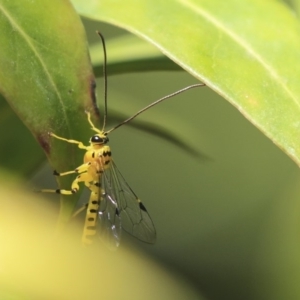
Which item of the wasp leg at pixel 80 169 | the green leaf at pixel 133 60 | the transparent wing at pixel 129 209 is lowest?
the wasp leg at pixel 80 169

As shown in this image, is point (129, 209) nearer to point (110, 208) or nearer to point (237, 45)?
point (110, 208)

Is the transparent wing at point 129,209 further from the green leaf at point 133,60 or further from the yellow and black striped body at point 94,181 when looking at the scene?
the green leaf at point 133,60

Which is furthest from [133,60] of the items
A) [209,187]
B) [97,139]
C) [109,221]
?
[209,187]

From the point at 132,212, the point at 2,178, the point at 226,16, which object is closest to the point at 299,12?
the point at 226,16

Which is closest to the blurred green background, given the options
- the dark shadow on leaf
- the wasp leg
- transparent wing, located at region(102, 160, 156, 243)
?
the dark shadow on leaf

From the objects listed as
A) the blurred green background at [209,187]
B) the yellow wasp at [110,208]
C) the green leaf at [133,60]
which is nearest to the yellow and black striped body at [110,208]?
the yellow wasp at [110,208]

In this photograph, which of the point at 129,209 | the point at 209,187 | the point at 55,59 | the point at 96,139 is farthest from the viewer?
the point at 209,187

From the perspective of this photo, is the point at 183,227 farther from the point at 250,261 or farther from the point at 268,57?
the point at 268,57
